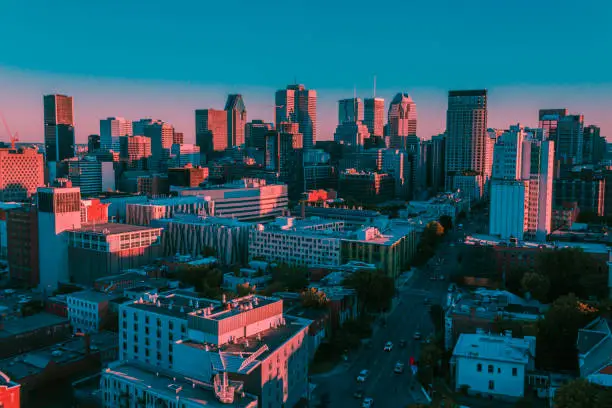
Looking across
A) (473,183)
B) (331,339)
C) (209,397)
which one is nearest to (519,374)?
(331,339)

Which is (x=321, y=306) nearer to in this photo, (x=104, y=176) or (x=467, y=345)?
(x=467, y=345)

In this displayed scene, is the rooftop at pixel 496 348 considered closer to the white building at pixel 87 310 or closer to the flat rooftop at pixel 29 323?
the white building at pixel 87 310

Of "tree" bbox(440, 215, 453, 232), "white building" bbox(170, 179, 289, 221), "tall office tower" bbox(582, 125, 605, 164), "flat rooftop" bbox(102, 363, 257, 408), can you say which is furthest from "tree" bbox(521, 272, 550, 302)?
"tall office tower" bbox(582, 125, 605, 164)

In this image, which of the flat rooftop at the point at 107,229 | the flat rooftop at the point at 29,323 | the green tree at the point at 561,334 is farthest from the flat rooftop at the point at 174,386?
the flat rooftop at the point at 107,229

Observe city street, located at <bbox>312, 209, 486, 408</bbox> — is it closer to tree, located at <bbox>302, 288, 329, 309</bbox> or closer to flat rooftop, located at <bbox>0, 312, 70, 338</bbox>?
tree, located at <bbox>302, 288, 329, 309</bbox>

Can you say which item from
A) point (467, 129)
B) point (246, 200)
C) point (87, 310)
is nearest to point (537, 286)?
point (87, 310)
